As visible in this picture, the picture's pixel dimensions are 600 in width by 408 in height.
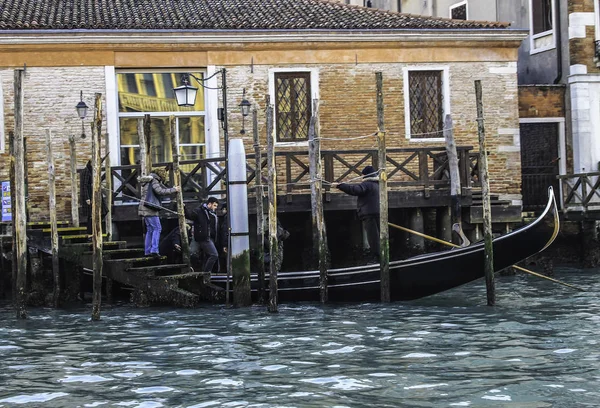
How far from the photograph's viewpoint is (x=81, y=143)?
691 inches

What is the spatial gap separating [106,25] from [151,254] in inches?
202

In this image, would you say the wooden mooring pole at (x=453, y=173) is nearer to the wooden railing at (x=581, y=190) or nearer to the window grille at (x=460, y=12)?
the wooden railing at (x=581, y=190)

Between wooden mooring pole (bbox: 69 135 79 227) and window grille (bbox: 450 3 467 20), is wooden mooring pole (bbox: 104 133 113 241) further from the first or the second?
window grille (bbox: 450 3 467 20)

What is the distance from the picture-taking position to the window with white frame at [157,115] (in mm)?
17984

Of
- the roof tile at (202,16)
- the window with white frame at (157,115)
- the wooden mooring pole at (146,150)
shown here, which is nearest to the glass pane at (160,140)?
the window with white frame at (157,115)

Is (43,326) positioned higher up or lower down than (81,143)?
lower down

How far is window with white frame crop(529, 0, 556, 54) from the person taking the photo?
67.9ft

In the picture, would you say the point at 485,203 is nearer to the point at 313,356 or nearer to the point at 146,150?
the point at 313,356

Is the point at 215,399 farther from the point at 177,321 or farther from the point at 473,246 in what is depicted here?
the point at 473,246

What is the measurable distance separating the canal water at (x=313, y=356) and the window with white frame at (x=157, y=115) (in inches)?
204

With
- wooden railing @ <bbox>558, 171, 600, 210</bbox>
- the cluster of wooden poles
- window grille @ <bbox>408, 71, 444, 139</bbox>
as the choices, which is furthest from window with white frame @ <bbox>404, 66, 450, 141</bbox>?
the cluster of wooden poles

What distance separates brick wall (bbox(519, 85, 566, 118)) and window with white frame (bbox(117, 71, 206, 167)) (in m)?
5.73

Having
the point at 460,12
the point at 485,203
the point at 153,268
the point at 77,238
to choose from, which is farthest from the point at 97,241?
the point at 460,12

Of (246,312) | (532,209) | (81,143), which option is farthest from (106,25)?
(532,209)
